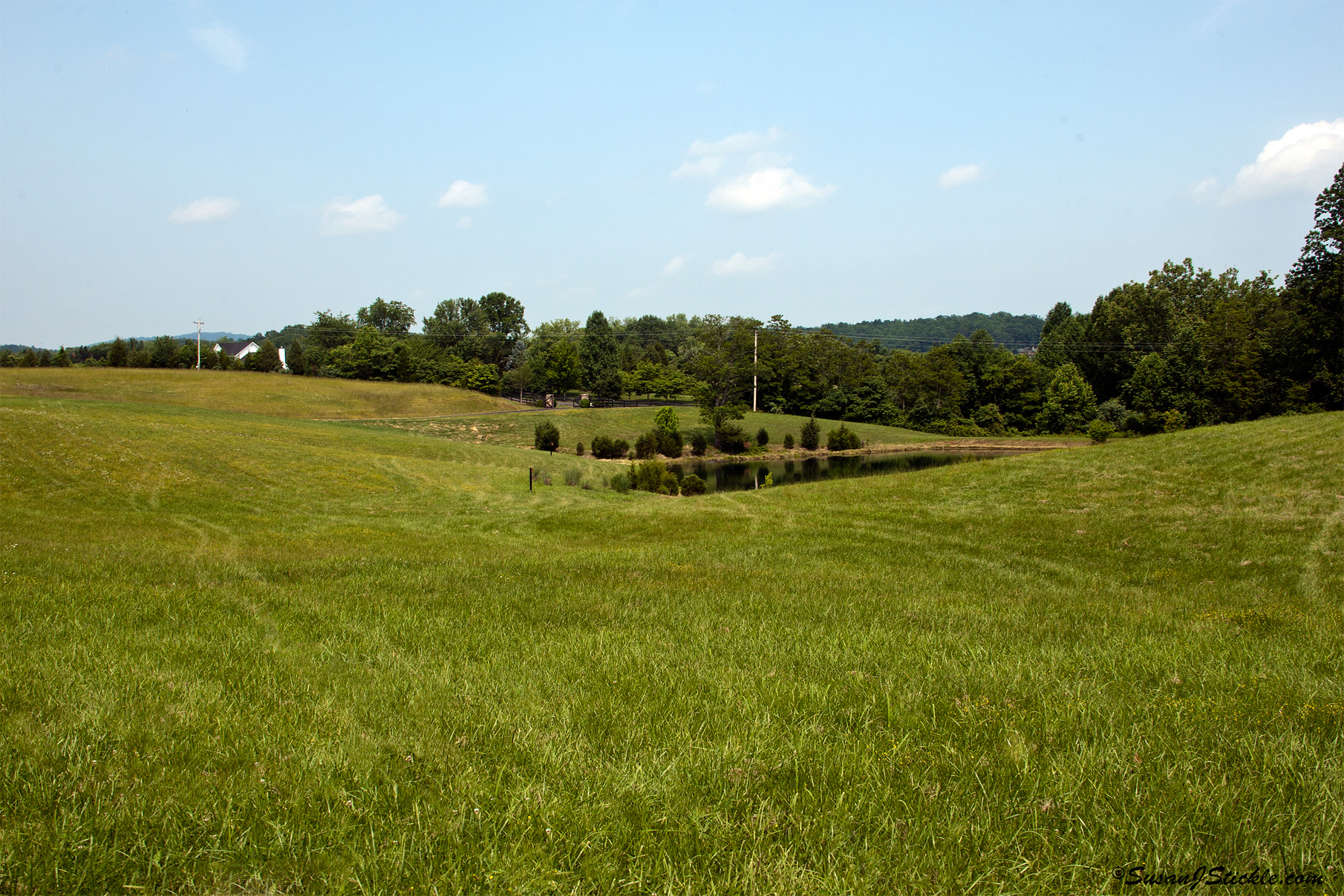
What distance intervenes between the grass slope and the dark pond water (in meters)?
33.2

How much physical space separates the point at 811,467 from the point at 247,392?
58091mm

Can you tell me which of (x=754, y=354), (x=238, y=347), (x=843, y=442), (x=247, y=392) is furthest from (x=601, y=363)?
(x=238, y=347)

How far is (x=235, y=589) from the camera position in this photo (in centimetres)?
889

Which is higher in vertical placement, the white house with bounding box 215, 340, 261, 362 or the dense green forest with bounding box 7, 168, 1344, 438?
the white house with bounding box 215, 340, 261, 362

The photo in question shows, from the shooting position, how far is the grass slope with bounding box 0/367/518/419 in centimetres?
6744

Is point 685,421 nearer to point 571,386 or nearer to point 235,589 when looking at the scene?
point 571,386

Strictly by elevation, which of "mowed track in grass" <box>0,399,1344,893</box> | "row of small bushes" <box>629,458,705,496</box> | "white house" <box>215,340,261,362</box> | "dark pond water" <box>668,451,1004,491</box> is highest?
"white house" <box>215,340,261,362</box>

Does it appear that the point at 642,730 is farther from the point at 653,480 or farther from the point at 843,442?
the point at 843,442

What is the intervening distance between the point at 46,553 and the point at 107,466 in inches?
677

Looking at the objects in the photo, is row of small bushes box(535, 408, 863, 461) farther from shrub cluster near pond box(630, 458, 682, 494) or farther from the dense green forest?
shrub cluster near pond box(630, 458, 682, 494)

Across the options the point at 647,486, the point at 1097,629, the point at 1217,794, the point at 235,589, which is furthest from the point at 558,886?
the point at 647,486

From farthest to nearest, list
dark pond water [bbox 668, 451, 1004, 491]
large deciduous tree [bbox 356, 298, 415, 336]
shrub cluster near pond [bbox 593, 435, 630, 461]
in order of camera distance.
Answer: large deciduous tree [bbox 356, 298, 415, 336], shrub cluster near pond [bbox 593, 435, 630, 461], dark pond water [bbox 668, 451, 1004, 491]

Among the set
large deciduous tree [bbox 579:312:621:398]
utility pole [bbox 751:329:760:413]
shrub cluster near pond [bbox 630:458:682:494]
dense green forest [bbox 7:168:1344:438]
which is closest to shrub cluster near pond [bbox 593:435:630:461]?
dense green forest [bbox 7:168:1344:438]

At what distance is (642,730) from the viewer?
4.08m
